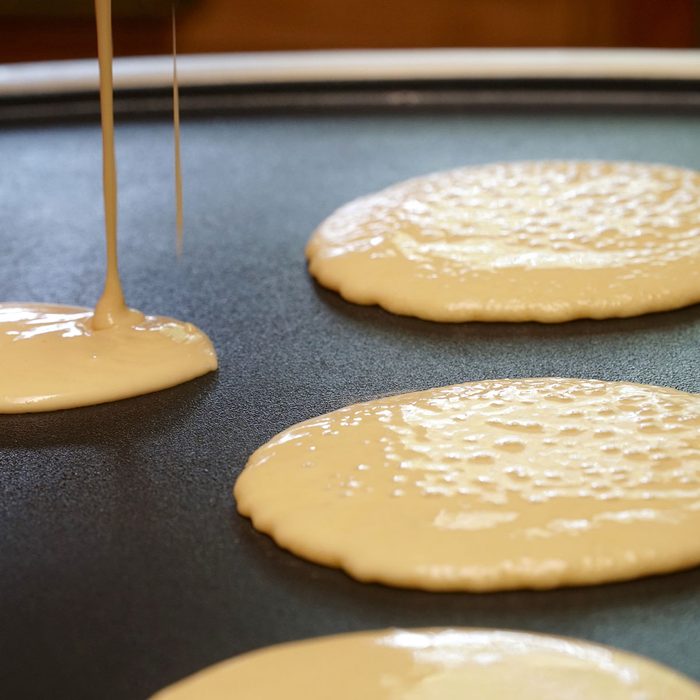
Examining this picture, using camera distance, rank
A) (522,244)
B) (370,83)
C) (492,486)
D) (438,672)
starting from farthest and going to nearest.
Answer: (370,83)
(522,244)
(492,486)
(438,672)

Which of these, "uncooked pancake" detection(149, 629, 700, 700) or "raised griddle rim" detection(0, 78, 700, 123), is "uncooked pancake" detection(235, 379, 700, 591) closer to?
"uncooked pancake" detection(149, 629, 700, 700)

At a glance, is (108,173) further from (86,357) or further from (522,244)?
(522,244)

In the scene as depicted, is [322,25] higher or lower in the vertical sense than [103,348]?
higher

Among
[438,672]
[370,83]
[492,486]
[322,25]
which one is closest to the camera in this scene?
[438,672]

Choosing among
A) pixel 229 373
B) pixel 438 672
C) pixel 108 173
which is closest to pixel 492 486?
pixel 438 672

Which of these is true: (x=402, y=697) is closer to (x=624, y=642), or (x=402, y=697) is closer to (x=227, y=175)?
(x=624, y=642)

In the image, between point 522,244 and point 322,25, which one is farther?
point 322,25
